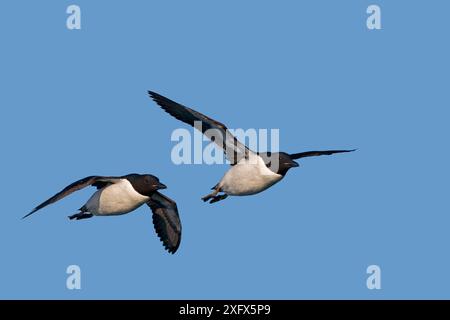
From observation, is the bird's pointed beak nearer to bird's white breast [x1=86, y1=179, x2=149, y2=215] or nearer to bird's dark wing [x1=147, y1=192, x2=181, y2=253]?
bird's white breast [x1=86, y1=179, x2=149, y2=215]

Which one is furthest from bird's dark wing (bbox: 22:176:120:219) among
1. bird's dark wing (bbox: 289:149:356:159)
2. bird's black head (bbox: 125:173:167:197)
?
bird's dark wing (bbox: 289:149:356:159)

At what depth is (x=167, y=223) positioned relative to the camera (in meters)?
26.9

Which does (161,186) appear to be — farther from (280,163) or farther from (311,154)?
(311,154)

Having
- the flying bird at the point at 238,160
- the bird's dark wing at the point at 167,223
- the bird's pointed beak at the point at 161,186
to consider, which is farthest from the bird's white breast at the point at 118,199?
the bird's dark wing at the point at 167,223

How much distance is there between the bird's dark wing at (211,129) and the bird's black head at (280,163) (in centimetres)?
67

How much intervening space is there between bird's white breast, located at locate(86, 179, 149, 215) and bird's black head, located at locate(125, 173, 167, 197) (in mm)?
95

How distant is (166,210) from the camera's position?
88.1 ft

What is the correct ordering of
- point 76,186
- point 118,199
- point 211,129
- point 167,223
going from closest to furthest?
point 76,186 → point 118,199 → point 211,129 → point 167,223

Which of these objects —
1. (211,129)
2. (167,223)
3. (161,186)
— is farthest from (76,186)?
(167,223)

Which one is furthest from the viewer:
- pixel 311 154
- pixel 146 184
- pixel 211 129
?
pixel 311 154

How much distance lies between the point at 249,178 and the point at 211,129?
152 centimetres

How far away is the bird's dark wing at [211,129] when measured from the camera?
24438mm

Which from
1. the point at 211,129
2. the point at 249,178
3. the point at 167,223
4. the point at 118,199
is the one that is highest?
the point at 211,129
